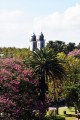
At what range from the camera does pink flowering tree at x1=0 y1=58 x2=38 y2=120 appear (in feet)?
137

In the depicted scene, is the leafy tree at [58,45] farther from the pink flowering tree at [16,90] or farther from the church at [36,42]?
the pink flowering tree at [16,90]

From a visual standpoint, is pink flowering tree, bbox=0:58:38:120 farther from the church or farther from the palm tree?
the church

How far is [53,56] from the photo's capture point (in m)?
54.4

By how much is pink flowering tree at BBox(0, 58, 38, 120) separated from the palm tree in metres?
3.57

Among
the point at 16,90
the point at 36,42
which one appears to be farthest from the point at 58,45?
the point at 16,90

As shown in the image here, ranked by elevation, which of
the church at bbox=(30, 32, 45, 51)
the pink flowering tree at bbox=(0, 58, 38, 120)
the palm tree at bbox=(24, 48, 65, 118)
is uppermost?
the church at bbox=(30, 32, 45, 51)

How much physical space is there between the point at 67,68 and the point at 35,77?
21.7m

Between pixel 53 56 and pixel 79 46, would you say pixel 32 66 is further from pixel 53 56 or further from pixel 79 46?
pixel 79 46

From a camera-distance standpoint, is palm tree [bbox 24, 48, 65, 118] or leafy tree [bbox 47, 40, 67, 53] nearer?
palm tree [bbox 24, 48, 65, 118]

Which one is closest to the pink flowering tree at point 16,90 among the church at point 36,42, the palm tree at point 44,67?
the palm tree at point 44,67

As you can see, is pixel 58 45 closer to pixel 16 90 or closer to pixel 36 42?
pixel 36 42

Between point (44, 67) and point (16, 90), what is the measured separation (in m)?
11.2

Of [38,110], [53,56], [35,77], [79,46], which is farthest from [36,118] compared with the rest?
[79,46]

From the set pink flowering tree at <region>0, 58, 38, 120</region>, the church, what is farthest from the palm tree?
the church
